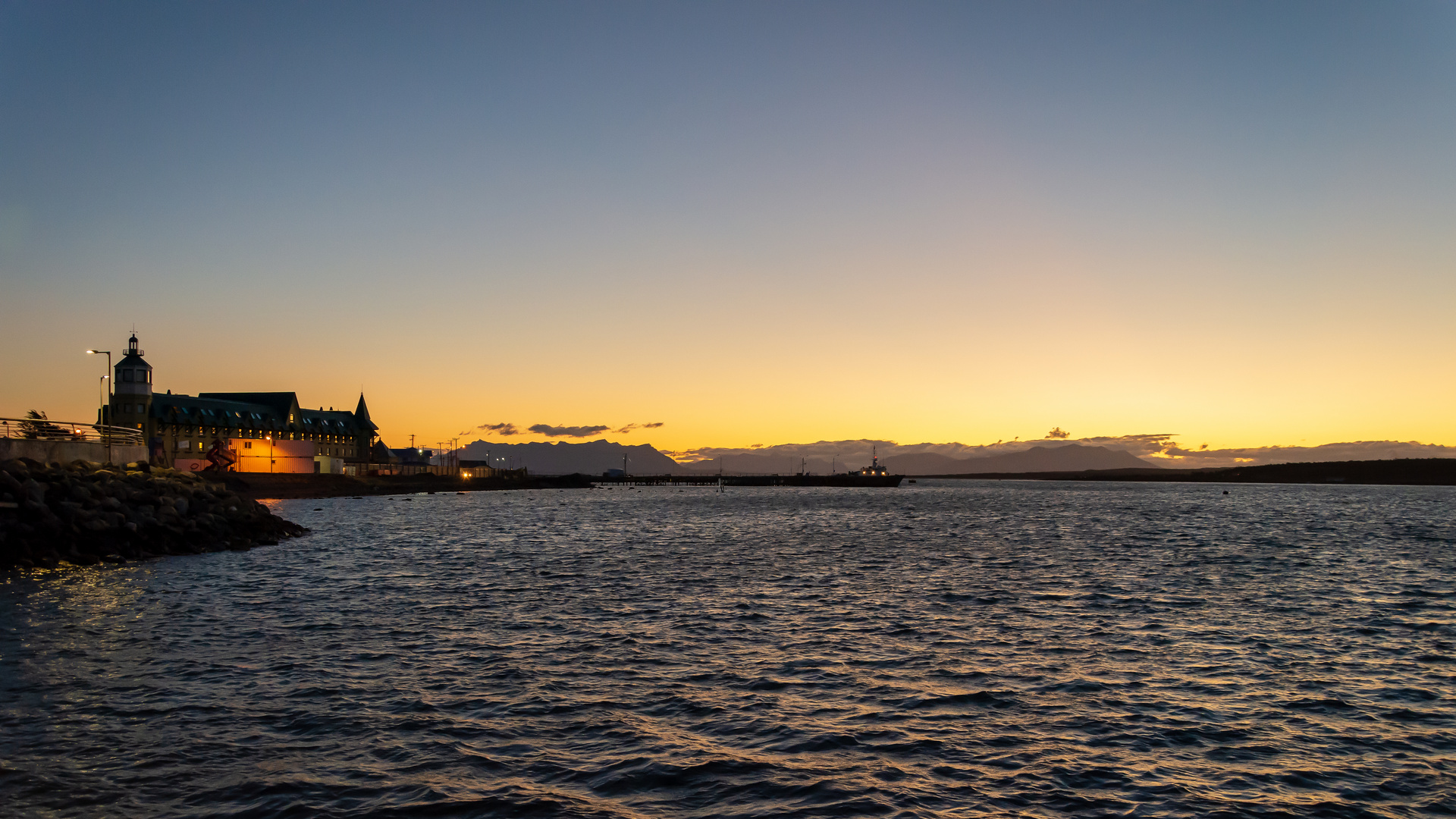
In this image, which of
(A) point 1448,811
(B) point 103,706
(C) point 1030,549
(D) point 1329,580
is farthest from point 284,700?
(C) point 1030,549

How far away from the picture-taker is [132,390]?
165 meters

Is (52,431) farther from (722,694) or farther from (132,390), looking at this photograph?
(132,390)

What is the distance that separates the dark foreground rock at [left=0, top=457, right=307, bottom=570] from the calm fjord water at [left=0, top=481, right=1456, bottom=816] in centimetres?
349

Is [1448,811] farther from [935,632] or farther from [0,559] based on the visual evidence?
[0,559]

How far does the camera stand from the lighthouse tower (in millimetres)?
164625

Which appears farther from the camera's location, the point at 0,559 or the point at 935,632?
the point at 0,559

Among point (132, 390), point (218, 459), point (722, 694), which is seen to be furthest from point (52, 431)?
point (132, 390)

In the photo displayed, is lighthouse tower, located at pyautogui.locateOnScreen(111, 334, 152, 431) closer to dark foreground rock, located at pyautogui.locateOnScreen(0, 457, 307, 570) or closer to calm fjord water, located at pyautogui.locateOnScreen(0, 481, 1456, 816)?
dark foreground rock, located at pyautogui.locateOnScreen(0, 457, 307, 570)

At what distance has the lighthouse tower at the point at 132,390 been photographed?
165 meters

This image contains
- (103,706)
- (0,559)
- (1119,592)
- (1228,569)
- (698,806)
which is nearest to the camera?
(698,806)

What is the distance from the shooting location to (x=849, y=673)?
742 inches

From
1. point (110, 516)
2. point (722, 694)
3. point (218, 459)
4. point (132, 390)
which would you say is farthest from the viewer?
point (132, 390)

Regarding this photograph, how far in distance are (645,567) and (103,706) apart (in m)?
27.8

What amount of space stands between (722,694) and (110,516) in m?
39.0
